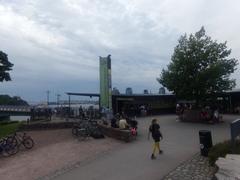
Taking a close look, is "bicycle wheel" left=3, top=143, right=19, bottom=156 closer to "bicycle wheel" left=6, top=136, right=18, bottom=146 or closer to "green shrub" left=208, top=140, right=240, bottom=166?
"bicycle wheel" left=6, top=136, right=18, bottom=146

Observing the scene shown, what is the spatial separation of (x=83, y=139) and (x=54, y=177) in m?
9.00

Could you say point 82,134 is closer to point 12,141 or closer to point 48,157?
point 12,141

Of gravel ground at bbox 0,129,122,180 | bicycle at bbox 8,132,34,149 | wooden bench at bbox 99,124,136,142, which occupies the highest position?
wooden bench at bbox 99,124,136,142

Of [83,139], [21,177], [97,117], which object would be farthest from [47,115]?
[21,177]

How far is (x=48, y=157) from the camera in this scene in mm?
18172

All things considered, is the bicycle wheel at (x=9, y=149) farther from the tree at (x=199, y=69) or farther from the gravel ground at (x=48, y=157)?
the tree at (x=199, y=69)

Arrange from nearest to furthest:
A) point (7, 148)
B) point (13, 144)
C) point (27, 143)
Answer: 1. point (7, 148)
2. point (13, 144)
3. point (27, 143)

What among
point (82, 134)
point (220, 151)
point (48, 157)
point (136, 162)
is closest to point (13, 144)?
point (82, 134)

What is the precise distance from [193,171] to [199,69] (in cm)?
2159

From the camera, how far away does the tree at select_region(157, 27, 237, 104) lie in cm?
3200

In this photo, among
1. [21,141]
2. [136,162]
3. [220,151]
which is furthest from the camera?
A: [21,141]

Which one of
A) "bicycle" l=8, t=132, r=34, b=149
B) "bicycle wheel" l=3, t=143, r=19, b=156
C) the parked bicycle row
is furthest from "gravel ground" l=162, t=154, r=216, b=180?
"bicycle" l=8, t=132, r=34, b=149

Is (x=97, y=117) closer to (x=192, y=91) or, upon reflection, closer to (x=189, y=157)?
(x=192, y=91)

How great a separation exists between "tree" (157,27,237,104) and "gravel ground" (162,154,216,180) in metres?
18.7
